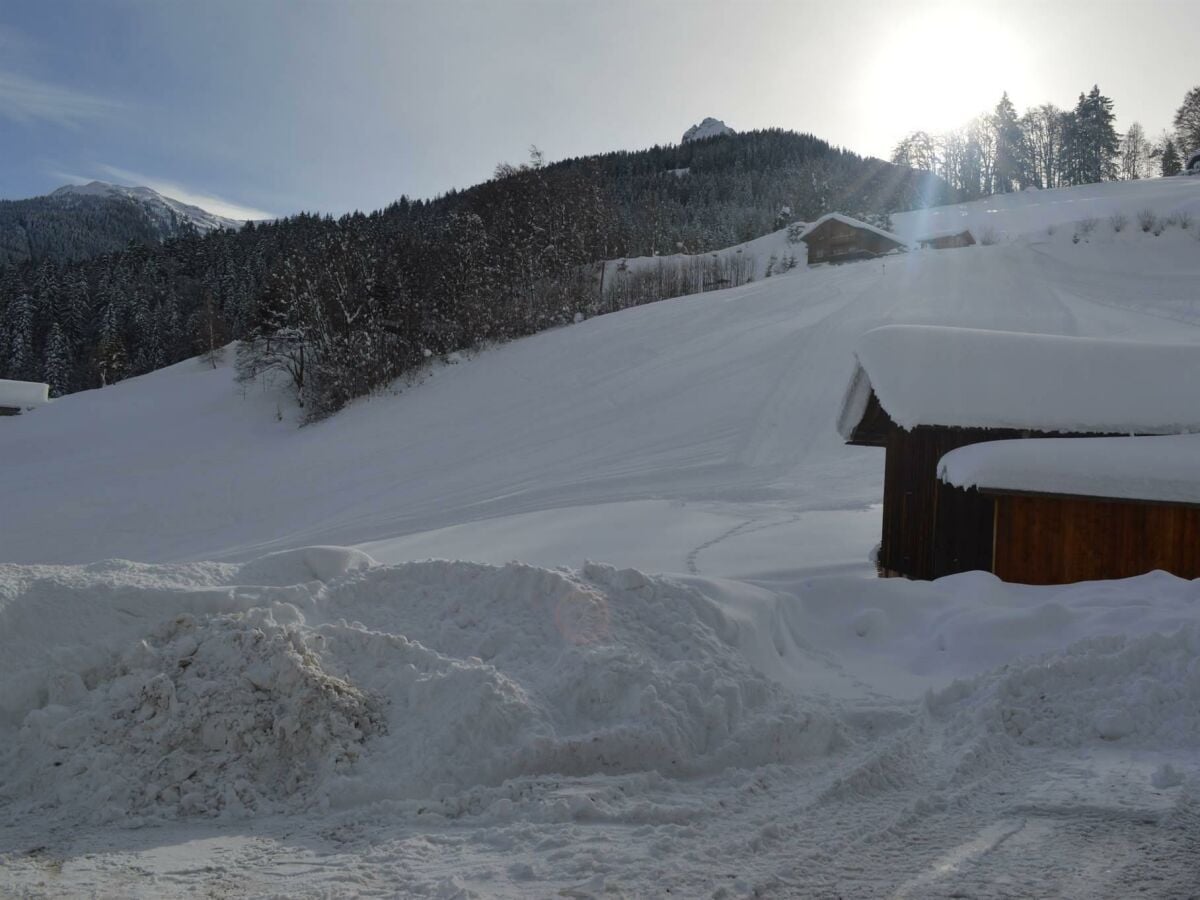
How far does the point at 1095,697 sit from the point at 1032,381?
6546 millimetres

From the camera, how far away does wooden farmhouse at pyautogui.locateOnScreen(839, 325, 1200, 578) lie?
34.0 ft

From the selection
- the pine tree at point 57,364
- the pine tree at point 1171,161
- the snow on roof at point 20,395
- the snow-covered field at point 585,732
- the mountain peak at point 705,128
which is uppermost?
the mountain peak at point 705,128

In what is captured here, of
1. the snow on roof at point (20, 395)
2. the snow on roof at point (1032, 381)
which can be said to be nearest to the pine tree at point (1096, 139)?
the snow on roof at point (1032, 381)

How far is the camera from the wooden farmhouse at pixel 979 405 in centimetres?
1035

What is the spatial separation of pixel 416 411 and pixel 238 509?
8.37m

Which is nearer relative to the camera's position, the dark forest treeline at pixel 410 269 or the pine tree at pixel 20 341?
the dark forest treeline at pixel 410 269

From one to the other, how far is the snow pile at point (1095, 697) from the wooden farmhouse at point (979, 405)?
4229 millimetres

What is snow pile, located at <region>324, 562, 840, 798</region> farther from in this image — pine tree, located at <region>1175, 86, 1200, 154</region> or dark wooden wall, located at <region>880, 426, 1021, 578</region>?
pine tree, located at <region>1175, 86, 1200, 154</region>

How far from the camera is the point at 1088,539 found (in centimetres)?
966

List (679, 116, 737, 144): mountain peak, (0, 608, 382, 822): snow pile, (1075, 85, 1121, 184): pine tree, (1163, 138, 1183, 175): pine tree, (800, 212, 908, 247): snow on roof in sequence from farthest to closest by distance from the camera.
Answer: (679, 116, 737, 144): mountain peak → (1075, 85, 1121, 184): pine tree → (1163, 138, 1183, 175): pine tree → (800, 212, 908, 247): snow on roof → (0, 608, 382, 822): snow pile

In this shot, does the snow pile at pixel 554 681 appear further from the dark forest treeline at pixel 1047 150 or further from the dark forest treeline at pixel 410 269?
the dark forest treeline at pixel 1047 150

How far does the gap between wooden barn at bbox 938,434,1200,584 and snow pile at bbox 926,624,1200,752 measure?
381 cm

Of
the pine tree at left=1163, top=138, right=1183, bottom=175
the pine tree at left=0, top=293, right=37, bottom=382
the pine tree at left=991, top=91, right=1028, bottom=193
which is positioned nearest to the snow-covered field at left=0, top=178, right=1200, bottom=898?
the pine tree at left=0, top=293, right=37, bottom=382

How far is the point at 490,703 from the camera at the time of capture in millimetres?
5059
